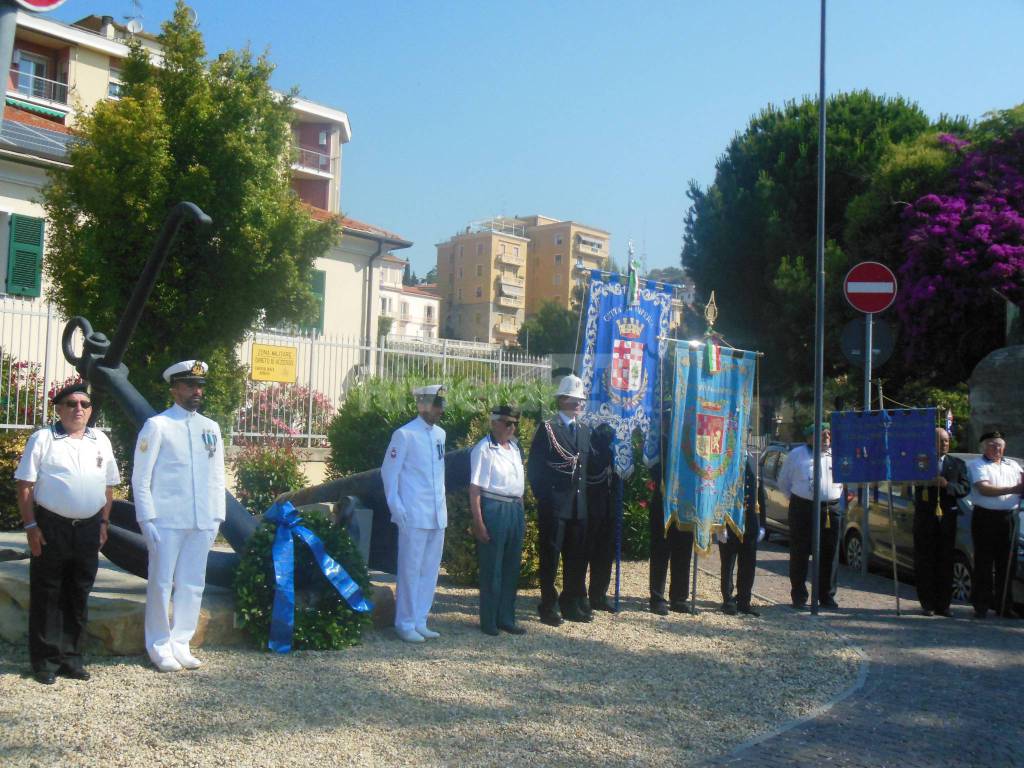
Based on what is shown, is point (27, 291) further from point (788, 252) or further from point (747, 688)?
point (788, 252)

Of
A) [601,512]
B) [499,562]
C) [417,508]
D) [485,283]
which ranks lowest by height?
[499,562]

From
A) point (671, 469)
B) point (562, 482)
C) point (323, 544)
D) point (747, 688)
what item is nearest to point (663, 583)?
point (671, 469)

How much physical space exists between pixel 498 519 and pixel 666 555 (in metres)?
2.16

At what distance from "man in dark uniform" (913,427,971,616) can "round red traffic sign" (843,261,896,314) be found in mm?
2213

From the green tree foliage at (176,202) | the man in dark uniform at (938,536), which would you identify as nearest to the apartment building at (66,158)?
the green tree foliage at (176,202)

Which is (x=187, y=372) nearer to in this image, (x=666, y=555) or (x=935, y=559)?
(x=666, y=555)

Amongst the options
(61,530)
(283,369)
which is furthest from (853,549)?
(61,530)

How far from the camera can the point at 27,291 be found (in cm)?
1947

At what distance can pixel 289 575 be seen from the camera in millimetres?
6348

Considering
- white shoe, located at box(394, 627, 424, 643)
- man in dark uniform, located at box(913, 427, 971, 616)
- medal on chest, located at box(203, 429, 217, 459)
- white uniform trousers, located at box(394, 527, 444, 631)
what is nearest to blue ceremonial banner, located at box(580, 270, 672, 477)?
white uniform trousers, located at box(394, 527, 444, 631)

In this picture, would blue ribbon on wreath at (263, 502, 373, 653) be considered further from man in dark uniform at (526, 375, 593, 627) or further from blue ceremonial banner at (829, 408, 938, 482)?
blue ceremonial banner at (829, 408, 938, 482)

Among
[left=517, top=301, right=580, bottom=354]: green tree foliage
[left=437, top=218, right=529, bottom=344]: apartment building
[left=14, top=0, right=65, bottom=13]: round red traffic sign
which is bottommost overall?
[left=14, top=0, right=65, bottom=13]: round red traffic sign

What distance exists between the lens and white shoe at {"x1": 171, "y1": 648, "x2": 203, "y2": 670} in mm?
5801

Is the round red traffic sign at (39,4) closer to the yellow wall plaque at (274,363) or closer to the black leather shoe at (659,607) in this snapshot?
the black leather shoe at (659,607)
